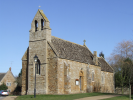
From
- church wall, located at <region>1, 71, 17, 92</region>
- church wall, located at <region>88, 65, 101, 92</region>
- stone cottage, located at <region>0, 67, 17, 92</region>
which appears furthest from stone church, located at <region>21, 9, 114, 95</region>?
church wall, located at <region>1, 71, 17, 92</region>

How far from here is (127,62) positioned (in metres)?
37.3

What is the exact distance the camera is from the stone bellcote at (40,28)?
32031 mm

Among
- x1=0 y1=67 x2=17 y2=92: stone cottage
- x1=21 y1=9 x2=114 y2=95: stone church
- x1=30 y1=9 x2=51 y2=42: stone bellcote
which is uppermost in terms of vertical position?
x1=30 y1=9 x2=51 y2=42: stone bellcote

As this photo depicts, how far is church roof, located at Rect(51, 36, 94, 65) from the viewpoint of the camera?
109 feet

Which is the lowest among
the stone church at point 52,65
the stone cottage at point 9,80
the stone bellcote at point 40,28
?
the stone cottage at point 9,80

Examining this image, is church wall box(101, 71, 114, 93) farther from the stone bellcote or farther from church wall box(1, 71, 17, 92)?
church wall box(1, 71, 17, 92)

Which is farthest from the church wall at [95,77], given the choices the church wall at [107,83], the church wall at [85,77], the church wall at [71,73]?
the church wall at [107,83]

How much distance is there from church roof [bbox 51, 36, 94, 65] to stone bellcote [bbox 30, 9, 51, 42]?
208cm

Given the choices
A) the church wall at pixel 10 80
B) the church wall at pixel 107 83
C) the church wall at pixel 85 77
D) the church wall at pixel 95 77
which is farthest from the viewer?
the church wall at pixel 10 80

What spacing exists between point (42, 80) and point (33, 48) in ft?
20.1

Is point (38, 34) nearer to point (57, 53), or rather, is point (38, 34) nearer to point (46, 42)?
point (46, 42)

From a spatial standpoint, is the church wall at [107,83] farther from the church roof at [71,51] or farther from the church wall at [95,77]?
the church roof at [71,51]

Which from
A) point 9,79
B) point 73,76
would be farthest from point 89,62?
point 9,79

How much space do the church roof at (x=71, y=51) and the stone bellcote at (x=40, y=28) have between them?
2.08 m
